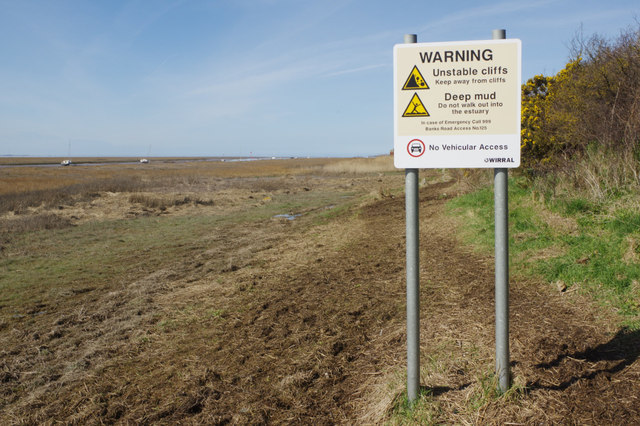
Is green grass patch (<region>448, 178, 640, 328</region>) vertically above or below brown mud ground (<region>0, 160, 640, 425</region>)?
above

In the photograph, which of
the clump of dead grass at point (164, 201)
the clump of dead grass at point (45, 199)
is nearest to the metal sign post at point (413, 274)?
the clump of dead grass at point (164, 201)

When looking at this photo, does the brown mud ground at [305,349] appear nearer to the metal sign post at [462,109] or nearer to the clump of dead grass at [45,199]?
the metal sign post at [462,109]

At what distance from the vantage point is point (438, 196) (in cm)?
1548

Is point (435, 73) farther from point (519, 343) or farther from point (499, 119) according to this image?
point (519, 343)

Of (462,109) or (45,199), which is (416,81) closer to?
(462,109)

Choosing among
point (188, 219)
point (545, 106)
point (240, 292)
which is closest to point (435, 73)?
point (240, 292)

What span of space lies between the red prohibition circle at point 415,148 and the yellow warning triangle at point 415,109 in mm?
161

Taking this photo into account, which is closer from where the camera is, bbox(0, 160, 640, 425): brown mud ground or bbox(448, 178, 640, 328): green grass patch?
bbox(0, 160, 640, 425): brown mud ground

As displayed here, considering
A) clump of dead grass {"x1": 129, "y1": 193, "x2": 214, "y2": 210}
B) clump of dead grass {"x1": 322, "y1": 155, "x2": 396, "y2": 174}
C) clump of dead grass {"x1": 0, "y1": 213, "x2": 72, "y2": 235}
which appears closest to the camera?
clump of dead grass {"x1": 0, "y1": 213, "x2": 72, "y2": 235}

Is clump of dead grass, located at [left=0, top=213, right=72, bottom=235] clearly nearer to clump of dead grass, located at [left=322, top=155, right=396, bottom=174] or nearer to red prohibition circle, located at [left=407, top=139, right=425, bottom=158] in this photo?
red prohibition circle, located at [left=407, top=139, right=425, bottom=158]

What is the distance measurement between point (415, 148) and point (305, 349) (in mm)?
2605

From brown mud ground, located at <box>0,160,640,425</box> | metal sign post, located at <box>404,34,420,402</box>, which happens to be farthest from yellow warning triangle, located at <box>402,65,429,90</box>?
brown mud ground, located at <box>0,160,640,425</box>

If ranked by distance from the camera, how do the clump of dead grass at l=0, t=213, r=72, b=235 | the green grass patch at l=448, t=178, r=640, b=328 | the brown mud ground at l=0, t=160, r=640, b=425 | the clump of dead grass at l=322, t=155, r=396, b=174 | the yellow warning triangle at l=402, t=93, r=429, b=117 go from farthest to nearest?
1. the clump of dead grass at l=322, t=155, r=396, b=174
2. the clump of dead grass at l=0, t=213, r=72, b=235
3. the green grass patch at l=448, t=178, r=640, b=328
4. the brown mud ground at l=0, t=160, r=640, b=425
5. the yellow warning triangle at l=402, t=93, r=429, b=117

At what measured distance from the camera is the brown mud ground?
338 centimetres
